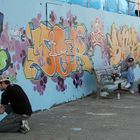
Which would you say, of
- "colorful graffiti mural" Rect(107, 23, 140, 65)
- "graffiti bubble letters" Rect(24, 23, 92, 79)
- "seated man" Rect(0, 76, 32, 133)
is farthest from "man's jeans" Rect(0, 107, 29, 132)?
"colorful graffiti mural" Rect(107, 23, 140, 65)

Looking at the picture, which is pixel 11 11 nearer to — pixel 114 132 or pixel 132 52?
pixel 114 132

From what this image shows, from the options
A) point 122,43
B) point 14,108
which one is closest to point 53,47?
point 14,108

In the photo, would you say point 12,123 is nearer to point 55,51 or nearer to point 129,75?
point 55,51

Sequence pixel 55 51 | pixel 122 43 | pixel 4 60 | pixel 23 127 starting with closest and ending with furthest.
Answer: pixel 23 127 → pixel 4 60 → pixel 55 51 → pixel 122 43

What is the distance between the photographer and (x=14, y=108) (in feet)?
30.7

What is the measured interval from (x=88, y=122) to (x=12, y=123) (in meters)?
1.90

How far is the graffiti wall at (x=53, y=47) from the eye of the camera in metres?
10.9

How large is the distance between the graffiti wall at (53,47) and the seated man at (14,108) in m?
1.18

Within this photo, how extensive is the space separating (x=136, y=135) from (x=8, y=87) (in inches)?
100

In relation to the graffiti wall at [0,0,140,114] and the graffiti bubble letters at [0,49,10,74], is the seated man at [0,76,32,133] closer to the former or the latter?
the graffiti bubble letters at [0,49,10,74]

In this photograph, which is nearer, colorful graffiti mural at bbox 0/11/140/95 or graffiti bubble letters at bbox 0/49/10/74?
graffiti bubble letters at bbox 0/49/10/74

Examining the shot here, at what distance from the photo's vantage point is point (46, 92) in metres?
12.3

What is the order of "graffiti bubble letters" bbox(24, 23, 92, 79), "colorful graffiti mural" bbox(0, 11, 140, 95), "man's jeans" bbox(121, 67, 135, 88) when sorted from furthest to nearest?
"man's jeans" bbox(121, 67, 135, 88) → "graffiti bubble letters" bbox(24, 23, 92, 79) → "colorful graffiti mural" bbox(0, 11, 140, 95)

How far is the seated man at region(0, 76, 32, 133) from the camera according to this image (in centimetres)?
922
